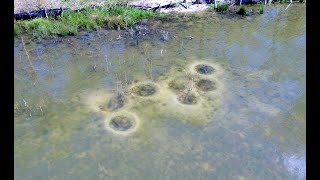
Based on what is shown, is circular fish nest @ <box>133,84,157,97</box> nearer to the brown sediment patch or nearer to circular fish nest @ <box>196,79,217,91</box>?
the brown sediment patch

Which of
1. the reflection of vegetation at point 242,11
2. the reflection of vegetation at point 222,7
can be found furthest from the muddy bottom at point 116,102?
the reflection of vegetation at point 242,11

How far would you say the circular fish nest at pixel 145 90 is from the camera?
12.0 meters

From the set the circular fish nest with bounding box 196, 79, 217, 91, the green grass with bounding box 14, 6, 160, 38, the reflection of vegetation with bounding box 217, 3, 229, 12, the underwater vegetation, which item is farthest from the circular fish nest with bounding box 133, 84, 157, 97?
the reflection of vegetation with bounding box 217, 3, 229, 12

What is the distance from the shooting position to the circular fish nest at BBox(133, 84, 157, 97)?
472 inches

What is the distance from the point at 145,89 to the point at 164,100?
83 cm

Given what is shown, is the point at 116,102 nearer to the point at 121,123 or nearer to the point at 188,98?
the point at 121,123

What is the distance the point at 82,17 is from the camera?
15.9m

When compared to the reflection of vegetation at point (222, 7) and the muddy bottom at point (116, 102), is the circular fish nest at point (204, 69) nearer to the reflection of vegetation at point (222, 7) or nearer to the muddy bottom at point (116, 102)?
the muddy bottom at point (116, 102)

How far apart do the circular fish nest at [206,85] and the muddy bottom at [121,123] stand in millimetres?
2650

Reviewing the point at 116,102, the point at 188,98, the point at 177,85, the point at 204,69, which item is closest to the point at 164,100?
the point at 188,98

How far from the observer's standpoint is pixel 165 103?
1156 cm

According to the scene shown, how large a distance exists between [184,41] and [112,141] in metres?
5.91

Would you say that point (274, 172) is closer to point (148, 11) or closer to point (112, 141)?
point (112, 141)

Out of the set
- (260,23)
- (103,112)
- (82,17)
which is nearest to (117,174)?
(103,112)
